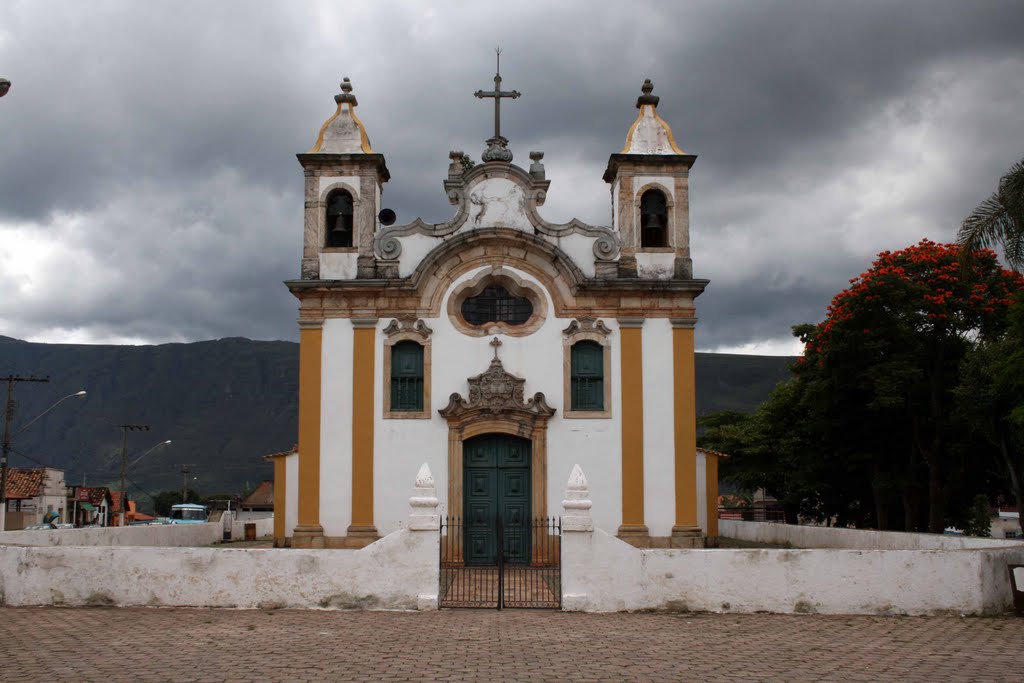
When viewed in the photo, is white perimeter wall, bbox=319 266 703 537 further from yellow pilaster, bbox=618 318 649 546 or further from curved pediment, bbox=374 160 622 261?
curved pediment, bbox=374 160 622 261

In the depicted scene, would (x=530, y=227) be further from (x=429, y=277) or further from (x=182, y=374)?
(x=182, y=374)

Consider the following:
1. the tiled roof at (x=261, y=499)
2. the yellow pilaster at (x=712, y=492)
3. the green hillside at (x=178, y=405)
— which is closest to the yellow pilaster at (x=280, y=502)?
the yellow pilaster at (x=712, y=492)

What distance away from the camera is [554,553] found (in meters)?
18.7

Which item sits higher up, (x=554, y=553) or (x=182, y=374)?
(x=182, y=374)

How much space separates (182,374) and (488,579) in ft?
618

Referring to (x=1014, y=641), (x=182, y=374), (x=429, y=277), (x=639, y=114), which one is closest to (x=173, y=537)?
(x=429, y=277)

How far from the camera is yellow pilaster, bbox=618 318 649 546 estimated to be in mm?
18812

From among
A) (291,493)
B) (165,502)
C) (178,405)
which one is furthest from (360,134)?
(178,405)

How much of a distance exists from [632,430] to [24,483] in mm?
44886

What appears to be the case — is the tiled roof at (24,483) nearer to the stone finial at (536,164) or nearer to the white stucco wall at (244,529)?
the white stucco wall at (244,529)

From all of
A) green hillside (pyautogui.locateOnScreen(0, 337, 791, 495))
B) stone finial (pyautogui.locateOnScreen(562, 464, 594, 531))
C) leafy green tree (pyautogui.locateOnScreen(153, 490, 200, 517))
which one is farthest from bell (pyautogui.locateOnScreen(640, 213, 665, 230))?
green hillside (pyautogui.locateOnScreen(0, 337, 791, 495))

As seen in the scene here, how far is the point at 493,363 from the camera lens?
62.9 ft

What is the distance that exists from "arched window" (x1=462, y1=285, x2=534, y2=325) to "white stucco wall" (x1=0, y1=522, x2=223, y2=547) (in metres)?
7.69

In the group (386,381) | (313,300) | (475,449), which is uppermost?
(313,300)
